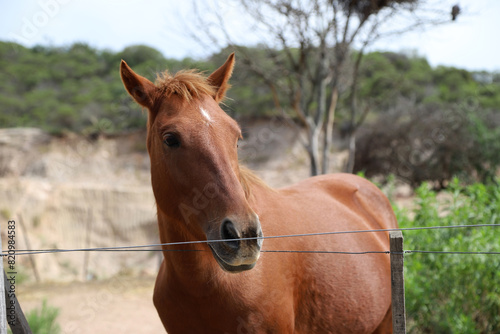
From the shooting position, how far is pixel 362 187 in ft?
11.7

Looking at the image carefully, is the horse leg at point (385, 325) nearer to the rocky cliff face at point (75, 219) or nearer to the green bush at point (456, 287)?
the green bush at point (456, 287)

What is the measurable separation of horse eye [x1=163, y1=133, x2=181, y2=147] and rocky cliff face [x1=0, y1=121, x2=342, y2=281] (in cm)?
604

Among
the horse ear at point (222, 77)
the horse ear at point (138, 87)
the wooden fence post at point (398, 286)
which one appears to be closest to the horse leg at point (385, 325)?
the wooden fence post at point (398, 286)

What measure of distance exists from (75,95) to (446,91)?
23307mm

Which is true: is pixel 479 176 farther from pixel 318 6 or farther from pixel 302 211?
pixel 302 211

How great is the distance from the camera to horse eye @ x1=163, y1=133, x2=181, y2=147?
1.84 m

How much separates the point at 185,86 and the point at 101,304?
271 inches

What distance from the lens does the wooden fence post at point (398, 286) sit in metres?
1.84

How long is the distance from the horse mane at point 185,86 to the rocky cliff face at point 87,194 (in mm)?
5767

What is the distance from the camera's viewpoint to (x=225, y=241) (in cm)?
158

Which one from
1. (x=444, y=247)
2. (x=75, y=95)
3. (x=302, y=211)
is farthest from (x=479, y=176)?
(x=75, y=95)

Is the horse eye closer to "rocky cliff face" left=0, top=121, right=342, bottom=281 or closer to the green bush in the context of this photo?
the green bush

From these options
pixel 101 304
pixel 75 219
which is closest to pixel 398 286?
pixel 101 304

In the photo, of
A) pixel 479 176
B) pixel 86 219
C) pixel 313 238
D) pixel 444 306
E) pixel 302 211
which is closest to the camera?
pixel 313 238
